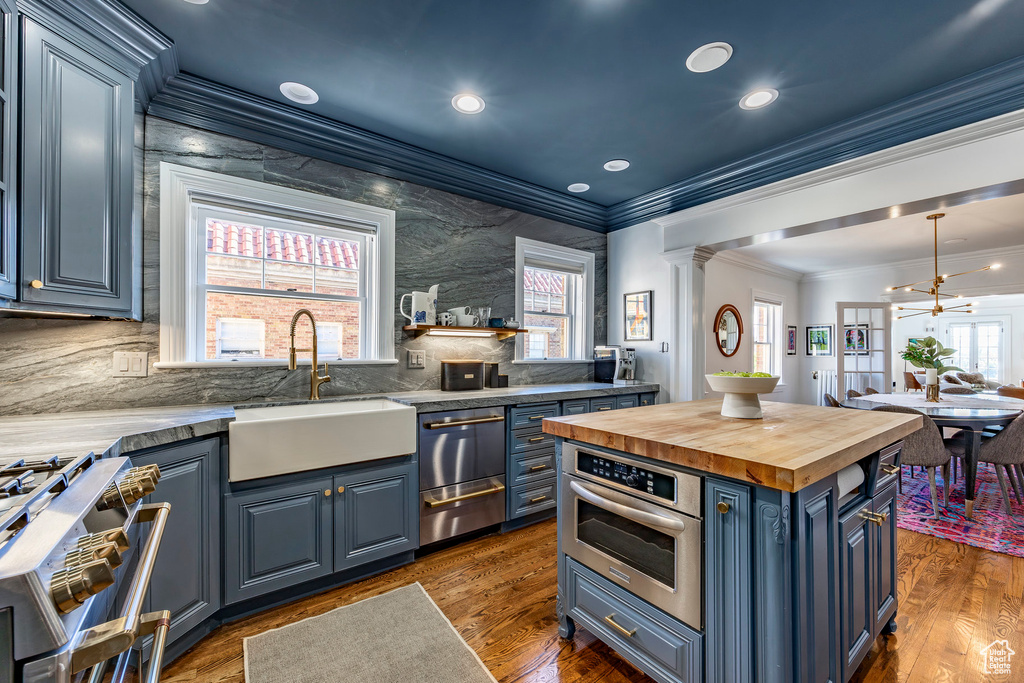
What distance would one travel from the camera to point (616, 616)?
5.17 feet

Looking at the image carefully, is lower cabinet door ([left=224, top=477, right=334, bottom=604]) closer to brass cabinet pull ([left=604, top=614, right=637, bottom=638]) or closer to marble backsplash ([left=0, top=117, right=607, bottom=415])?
marble backsplash ([left=0, top=117, right=607, bottom=415])

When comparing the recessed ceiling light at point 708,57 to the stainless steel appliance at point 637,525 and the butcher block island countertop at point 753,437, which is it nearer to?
the butcher block island countertop at point 753,437

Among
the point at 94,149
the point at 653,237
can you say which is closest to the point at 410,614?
the point at 94,149

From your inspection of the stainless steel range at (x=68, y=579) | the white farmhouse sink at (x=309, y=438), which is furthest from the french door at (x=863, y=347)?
the stainless steel range at (x=68, y=579)

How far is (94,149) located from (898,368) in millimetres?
13410

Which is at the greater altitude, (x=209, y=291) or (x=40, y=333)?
(x=209, y=291)

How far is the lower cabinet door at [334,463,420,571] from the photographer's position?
86.9 inches

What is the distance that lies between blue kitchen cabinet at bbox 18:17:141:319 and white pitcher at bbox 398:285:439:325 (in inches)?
58.5

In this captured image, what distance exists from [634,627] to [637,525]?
0.36 meters

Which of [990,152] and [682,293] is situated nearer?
[990,152]

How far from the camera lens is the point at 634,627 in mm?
1518

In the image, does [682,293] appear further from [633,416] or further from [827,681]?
[827,681]

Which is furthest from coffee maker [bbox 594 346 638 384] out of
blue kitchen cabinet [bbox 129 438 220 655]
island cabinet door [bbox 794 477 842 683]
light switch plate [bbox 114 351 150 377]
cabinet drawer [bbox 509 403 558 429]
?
light switch plate [bbox 114 351 150 377]

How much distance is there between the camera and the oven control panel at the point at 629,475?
1392 mm
